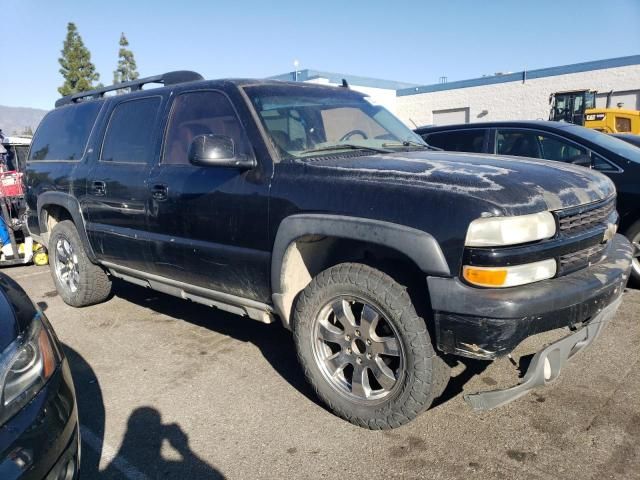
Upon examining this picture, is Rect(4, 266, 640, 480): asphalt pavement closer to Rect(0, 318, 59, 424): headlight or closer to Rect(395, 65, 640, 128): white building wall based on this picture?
Rect(0, 318, 59, 424): headlight

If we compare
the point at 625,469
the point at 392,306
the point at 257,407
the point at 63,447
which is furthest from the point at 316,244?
the point at 625,469

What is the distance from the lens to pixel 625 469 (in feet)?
7.98

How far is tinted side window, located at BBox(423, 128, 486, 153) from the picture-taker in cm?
604

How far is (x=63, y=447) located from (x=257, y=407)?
134 centimetres

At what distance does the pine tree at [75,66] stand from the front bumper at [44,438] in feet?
107

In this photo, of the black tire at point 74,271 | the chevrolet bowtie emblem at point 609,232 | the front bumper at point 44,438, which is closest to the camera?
the front bumper at point 44,438

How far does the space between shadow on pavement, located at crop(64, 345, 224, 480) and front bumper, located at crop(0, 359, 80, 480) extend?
0.54m

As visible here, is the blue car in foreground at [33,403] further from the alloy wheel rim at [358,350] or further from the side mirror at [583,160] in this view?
the side mirror at [583,160]

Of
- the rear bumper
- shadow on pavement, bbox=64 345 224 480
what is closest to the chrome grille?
the rear bumper

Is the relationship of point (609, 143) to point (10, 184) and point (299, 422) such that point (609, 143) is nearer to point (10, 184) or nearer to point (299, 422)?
point (299, 422)

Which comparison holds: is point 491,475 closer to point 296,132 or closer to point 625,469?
point 625,469

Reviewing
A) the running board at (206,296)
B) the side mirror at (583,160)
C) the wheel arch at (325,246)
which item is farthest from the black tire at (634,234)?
the running board at (206,296)

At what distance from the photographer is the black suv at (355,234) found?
2383 mm

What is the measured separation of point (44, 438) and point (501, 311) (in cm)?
190
